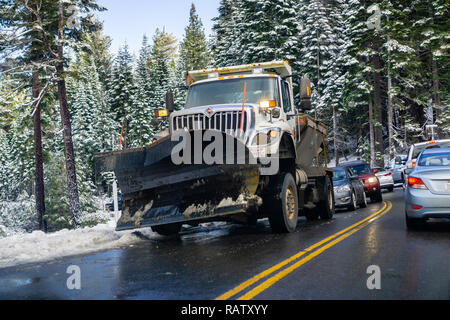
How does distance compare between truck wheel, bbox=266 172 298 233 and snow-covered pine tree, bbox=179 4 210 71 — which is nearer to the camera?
truck wheel, bbox=266 172 298 233

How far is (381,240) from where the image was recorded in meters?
8.62

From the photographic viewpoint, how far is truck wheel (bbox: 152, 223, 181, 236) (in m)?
Answer: 10.9

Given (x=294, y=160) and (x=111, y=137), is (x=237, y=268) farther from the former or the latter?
(x=111, y=137)

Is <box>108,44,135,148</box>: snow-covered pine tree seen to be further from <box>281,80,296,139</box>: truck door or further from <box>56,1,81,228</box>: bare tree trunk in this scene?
<box>281,80,296,139</box>: truck door

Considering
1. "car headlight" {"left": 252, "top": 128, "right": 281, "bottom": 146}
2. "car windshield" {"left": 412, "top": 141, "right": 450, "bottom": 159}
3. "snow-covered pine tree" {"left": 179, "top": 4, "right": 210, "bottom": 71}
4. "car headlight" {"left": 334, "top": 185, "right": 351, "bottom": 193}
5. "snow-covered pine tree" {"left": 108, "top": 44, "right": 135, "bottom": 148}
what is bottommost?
"car headlight" {"left": 334, "top": 185, "right": 351, "bottom": 193}

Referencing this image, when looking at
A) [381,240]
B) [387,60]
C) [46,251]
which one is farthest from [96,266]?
[387,60]

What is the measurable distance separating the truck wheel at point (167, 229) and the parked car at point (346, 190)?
783 centimetres

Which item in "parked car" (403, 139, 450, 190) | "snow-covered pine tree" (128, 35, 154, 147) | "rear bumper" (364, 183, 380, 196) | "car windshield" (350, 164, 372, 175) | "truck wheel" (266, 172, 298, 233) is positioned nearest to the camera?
"truck wheel" (266, 172, 298, 233)

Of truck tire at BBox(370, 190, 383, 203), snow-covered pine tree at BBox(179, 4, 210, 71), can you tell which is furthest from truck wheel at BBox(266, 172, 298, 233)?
snow-covered pine tree at BBox(179, 4, 210, 71)

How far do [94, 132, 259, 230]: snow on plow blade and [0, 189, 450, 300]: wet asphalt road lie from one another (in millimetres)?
629

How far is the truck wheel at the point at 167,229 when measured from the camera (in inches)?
428

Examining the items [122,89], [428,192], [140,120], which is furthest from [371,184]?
[122,89]

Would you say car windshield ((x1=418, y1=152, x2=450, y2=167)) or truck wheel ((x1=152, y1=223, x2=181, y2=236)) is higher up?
car windshield ((x1=418, y1=152, x2=450, y2=167))

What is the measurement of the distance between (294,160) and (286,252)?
11.0 feet
